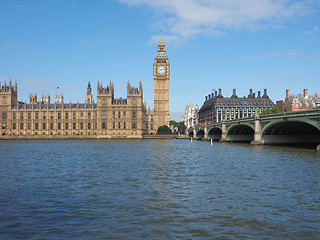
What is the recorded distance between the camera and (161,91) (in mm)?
171500

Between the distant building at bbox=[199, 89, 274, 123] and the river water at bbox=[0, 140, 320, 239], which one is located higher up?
the distant building at bbox=[199, 89, 274, 123]

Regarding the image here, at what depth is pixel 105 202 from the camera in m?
15.5

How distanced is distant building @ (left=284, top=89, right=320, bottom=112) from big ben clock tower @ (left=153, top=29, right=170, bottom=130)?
6242 cm

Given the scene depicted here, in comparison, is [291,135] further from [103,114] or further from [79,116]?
[79,116]

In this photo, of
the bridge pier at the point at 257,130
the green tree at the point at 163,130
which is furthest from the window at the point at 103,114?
the bridge pier at the point at 257,130

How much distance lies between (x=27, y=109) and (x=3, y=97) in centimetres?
1351

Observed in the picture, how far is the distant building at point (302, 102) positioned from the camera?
149 metres

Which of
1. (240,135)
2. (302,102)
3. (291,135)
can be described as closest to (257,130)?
(291,135)

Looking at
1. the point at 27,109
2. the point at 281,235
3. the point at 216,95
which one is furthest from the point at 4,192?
the point at 216,95

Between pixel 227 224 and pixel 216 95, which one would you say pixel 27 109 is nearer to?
pixel 216 95

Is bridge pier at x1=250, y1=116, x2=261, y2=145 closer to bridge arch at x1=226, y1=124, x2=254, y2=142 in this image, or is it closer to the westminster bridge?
the westminster bridge

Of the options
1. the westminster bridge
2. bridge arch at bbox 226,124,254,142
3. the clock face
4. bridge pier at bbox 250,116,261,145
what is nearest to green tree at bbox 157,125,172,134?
the clock face

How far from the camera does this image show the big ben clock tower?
170 meters

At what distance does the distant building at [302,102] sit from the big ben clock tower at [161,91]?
205 feet
